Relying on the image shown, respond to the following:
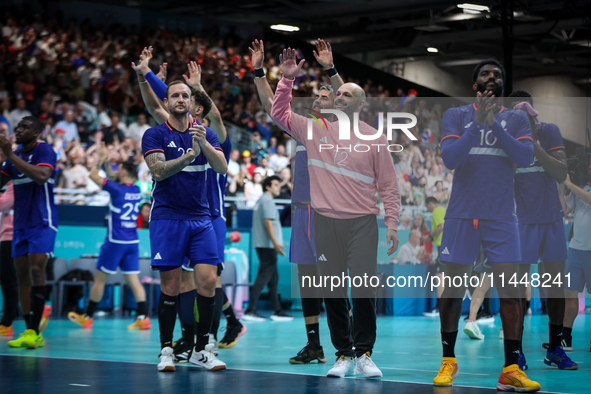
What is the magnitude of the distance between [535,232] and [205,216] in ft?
8.60

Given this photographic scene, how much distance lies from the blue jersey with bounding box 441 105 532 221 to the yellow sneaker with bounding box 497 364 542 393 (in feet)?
3.16

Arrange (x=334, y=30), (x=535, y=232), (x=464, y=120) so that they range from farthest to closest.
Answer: (x=334, y=30) → (x=535, y=232) → (x=464, y=120)

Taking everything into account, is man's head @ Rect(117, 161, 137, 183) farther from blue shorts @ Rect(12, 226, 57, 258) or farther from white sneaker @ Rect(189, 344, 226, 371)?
white sneaker @ Rect(189, 344, 226, 371)

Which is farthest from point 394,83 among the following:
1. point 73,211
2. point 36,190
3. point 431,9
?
point 36,190

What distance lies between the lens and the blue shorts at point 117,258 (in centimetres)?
915

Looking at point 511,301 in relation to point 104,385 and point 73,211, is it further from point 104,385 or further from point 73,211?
point 73,211

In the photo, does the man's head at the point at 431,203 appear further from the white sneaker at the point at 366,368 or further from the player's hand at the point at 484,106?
the player's hand at the point at 484,106

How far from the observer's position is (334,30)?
65.4 ft

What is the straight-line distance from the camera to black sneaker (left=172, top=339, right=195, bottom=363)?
5617 mm

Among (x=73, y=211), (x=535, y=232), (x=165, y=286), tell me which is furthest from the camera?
(x=73, y=211)

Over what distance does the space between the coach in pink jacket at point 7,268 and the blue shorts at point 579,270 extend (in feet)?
19.4

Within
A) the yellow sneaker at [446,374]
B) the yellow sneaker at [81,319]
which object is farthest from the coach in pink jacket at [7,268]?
the yellow sneaker at [446,374]

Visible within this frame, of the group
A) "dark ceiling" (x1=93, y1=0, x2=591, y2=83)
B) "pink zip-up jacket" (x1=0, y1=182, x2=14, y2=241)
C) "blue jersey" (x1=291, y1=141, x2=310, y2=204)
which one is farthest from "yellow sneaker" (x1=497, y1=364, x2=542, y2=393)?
"dark ceiling" (x1=93, y1=0, x2=591, y2=83)

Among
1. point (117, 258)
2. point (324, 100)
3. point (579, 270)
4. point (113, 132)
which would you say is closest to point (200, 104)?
point (324, 100)
